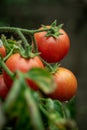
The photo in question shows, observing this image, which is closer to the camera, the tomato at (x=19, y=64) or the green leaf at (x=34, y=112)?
the green leaf at (x=34, y=112)

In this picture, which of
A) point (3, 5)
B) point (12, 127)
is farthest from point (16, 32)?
point (3, 5)

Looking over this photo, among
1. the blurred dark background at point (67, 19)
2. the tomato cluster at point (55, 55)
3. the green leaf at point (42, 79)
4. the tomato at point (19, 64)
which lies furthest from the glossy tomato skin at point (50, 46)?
the blurred dark background at point (67, 19)

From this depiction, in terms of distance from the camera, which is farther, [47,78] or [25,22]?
[25,22]

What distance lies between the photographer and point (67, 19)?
4148 millimetres

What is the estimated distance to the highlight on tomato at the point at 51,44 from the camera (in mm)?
1113

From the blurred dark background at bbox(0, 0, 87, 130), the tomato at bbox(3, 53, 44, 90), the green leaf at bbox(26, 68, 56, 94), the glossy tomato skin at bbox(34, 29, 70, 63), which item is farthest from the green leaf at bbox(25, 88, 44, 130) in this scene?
the blurred dark background at bbox(0, 0, 87, 130)

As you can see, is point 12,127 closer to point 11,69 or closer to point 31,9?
point 11,69

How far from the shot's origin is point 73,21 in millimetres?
4148

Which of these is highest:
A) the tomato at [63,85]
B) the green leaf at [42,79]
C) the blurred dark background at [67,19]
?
the green leaf at [42,79]

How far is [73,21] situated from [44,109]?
333 cm

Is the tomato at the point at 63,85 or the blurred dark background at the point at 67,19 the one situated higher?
the tomato at the point at 63,85

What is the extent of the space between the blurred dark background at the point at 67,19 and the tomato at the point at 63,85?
2.88 meters

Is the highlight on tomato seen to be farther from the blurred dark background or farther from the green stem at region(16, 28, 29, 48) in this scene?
the blurred dark background

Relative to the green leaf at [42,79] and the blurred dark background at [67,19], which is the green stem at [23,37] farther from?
the blurred dark background at [67,19]
